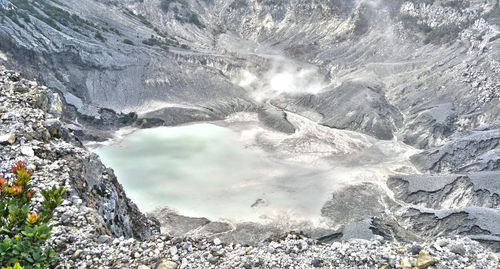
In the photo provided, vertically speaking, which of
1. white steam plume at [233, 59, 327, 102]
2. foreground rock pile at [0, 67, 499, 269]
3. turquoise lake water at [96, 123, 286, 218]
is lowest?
foreground rock pile at [0, 67, 499, 269]

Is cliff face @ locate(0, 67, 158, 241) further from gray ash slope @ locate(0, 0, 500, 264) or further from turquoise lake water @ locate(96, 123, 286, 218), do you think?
turquoise lake water @ locate(96, 123, 286, 218)

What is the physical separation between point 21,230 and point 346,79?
212 ft

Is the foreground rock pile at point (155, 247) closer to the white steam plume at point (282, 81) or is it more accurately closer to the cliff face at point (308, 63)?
the cliff face at point (308, 63)

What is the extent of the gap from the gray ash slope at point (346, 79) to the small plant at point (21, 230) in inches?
837

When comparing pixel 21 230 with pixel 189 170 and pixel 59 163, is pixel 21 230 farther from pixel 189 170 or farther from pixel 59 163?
pixel 189 170

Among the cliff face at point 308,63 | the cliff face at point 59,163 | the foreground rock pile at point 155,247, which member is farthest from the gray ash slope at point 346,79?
the cliff face at point 59,163

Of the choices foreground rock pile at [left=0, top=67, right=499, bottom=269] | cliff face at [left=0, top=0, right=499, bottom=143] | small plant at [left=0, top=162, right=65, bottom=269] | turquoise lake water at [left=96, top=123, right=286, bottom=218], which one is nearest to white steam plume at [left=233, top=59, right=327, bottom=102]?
cliff face at [left=0, top=0, right=499, bottom=143]

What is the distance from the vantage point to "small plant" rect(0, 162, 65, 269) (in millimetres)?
7246

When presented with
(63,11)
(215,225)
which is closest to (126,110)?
(63,11)

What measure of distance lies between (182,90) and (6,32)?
2687cm

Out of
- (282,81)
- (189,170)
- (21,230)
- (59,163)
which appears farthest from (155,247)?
(282,81)

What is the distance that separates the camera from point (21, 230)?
25.4 feet

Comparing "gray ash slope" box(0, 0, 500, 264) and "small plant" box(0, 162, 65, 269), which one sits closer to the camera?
"small plant" box(0, 162, 65, 269)

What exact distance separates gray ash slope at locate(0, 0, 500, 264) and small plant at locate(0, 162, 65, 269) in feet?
69.7
